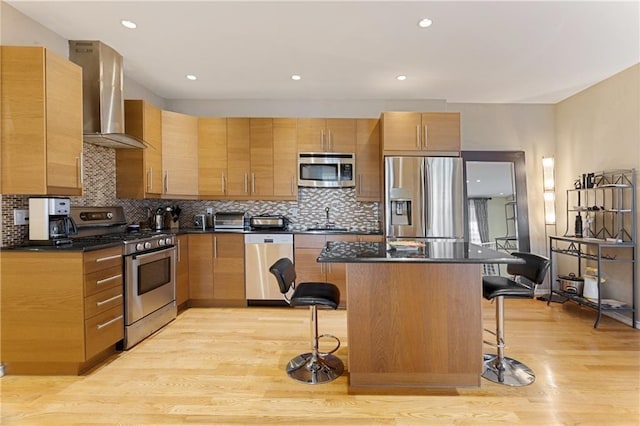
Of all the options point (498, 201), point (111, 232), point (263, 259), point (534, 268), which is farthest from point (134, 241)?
point (498, 201)

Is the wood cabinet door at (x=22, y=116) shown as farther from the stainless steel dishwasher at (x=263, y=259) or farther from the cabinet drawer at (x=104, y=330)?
the stainless steel dishwasher at (x=263, y=259)

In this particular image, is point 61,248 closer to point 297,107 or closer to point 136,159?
point 136,159

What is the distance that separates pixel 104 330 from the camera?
2.49 m

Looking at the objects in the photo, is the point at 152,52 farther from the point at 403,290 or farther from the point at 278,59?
the point at 403,290

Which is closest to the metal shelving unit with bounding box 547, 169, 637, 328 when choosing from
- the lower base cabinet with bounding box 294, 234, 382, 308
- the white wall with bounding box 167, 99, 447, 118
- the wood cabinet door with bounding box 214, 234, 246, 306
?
the white wall with bounding box 167, 99, 447, 118

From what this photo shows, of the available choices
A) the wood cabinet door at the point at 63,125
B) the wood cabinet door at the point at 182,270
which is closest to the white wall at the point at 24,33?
the wood cabinet door at the point at 63,125

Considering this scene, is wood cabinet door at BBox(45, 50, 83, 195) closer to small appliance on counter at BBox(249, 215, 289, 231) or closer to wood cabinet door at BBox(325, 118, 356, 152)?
small appliance on counter at BBox(249, 215, 289, 231)

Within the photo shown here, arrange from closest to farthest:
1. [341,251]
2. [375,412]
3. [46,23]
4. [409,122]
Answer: [375,412]
[341,251]
[46,23]
[409,122]

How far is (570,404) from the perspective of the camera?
78.5 inches

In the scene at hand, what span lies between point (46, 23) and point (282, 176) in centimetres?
260

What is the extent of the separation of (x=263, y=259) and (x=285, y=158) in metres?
→ 1.34

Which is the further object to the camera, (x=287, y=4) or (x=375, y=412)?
(x=287, y=4)

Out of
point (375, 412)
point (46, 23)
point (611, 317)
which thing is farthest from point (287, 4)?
point (611, 317)

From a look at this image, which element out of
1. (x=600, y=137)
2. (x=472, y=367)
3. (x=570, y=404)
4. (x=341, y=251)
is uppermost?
(x=600, y=137)
